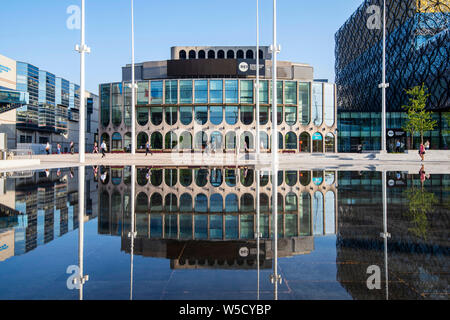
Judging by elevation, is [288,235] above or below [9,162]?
below

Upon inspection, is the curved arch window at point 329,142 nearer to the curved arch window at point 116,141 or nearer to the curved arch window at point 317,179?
the curved arch window at point 116,141

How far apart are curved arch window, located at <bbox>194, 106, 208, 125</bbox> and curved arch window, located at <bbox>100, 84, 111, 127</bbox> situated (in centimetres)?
1687

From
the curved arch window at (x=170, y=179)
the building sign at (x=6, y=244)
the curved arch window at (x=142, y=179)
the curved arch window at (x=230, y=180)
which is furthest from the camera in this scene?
the curved arch window at (x=170, y=179)

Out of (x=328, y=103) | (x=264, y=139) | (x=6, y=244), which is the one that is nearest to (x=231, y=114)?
(x=264, y=139)

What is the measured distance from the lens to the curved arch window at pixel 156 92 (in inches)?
2346

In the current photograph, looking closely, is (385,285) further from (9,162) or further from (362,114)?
(362,114)

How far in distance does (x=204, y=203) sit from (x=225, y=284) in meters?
5.59

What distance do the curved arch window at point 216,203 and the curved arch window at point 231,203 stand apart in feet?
0.54

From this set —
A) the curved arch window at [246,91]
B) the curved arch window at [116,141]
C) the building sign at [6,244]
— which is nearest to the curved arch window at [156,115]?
the curved arch window at [116,141]

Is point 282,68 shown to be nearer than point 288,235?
No

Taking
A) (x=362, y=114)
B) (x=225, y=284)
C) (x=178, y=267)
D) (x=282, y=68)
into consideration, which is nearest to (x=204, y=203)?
(x=178, y=267)
